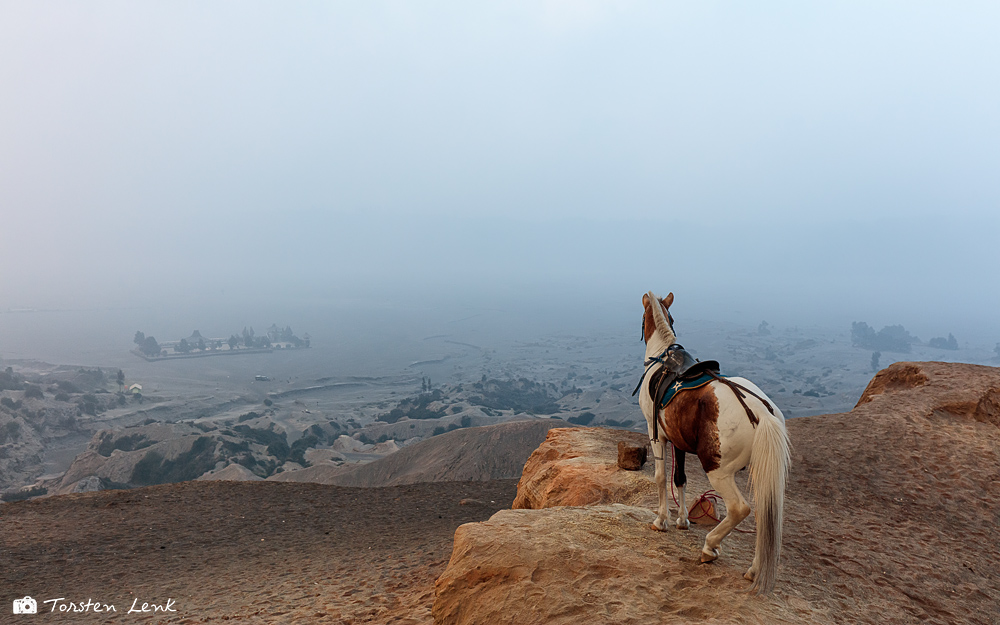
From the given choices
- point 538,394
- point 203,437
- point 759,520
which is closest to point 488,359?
point 538,394

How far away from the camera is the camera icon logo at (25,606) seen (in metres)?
7.17

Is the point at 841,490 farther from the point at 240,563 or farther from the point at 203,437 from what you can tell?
the point at 203,437

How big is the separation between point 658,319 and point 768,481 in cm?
208

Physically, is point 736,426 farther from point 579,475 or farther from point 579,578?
point 579,475

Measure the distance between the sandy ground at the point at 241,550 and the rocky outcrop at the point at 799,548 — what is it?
170cm

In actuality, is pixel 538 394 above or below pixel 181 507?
below

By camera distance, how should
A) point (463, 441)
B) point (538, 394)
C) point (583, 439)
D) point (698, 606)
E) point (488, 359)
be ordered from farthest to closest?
point (488, 359), point (538, 394), point (463, 441), point (583, 439), point (698, 606)

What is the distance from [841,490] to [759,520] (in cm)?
555

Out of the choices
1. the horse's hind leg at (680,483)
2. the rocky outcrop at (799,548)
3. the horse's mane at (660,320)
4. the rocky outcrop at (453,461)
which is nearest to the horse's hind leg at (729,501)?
the rocky outcrop at (799,548)

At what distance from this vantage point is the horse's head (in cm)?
531

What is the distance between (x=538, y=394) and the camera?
268ft

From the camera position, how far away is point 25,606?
24.0 feet

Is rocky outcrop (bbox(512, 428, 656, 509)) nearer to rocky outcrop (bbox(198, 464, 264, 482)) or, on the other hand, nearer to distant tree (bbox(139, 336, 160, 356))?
rocky outcrop (bbox(198, 464, 264, 482))

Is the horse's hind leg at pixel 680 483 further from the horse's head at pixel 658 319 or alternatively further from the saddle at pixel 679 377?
the horse's head at pixel 658 319
